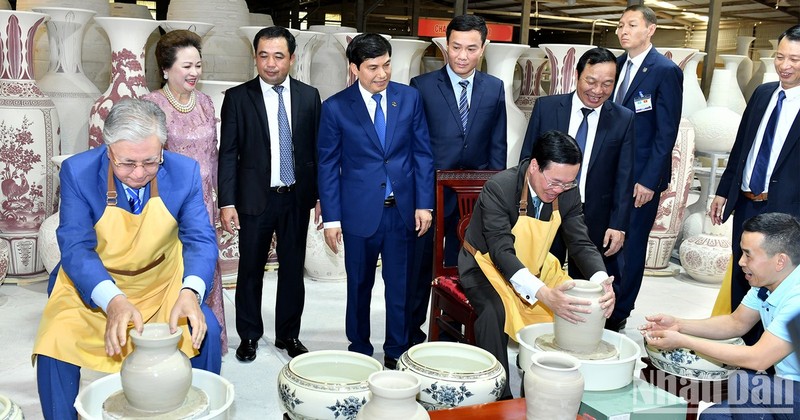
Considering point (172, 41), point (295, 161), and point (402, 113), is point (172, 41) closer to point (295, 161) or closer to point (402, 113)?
point (295, 161)

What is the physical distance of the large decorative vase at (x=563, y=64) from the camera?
491cm

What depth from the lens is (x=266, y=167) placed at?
334 cm

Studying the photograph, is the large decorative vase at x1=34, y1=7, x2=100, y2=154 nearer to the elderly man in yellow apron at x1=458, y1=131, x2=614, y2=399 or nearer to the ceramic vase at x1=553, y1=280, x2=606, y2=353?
the elderly man in yellow apron at x1=458, y1=131, x2=614, y2=399

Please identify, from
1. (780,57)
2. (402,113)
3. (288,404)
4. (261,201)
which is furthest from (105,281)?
Answer: (780,57)

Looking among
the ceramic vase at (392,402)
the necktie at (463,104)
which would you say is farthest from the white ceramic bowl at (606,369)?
the necktie at (463,104)

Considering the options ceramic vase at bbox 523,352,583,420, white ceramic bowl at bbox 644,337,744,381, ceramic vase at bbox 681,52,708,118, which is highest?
ceramic vase at bbox 681,52,708,118

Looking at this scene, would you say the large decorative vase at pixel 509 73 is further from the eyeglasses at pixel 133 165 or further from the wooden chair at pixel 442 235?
the eyeglasses at pixel 133 165

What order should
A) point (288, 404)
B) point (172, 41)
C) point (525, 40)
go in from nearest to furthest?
point (288, 404) < point (172, 41) < point (525, 40)

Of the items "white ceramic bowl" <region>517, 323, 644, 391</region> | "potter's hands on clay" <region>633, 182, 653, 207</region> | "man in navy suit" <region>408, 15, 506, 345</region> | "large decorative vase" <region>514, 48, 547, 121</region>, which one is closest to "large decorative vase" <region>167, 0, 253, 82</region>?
"man in navy suit" <region>408, 15, 506, 345</region>

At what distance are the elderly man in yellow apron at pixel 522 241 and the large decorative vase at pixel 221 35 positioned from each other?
8.43 ft

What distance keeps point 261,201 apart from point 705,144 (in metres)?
3.41

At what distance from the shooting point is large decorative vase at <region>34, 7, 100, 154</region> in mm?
4371

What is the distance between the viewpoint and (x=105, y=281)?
7.22ft

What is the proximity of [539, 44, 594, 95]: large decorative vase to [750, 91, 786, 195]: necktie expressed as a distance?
1588mm
